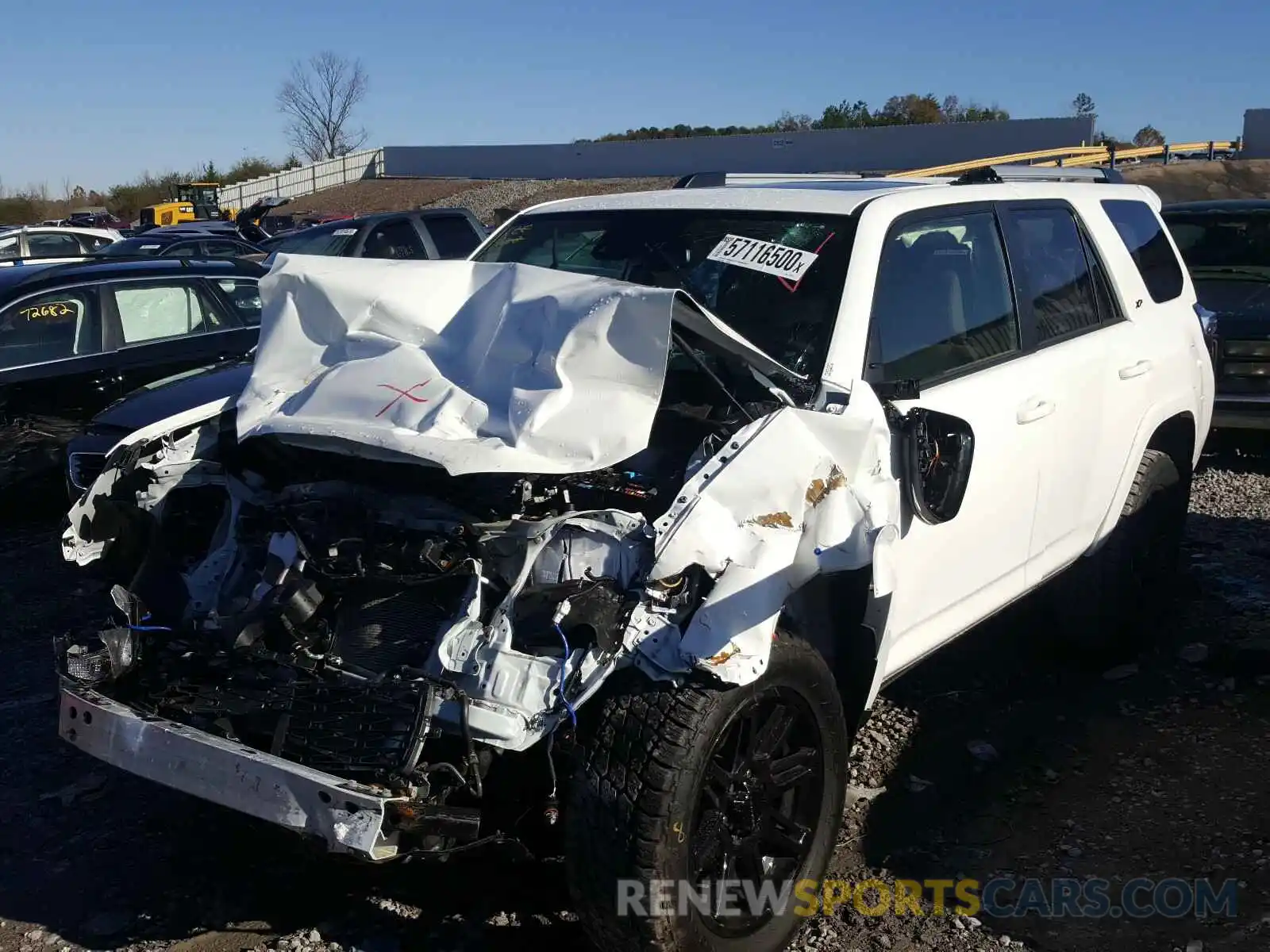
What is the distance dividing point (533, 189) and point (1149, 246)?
40.7 m

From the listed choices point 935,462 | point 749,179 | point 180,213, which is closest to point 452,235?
point 749,179

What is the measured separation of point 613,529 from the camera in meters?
2.78

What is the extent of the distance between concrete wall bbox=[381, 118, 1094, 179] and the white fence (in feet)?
18.4

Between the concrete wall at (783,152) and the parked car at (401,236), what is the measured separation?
21.1m

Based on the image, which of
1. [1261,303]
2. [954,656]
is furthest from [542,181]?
[954,656]

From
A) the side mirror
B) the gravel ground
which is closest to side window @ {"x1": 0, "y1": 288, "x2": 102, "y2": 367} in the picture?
the gravel ground

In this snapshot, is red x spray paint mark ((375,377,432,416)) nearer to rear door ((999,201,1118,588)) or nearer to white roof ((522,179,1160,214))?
white roof ((522,179,1160,214))

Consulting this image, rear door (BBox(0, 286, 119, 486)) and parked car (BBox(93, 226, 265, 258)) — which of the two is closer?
rear door (BBox(0, 286, 119, 486))

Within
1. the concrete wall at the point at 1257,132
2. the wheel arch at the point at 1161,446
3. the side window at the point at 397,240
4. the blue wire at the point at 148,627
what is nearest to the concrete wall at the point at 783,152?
the concrete wall at the point at 1257,132

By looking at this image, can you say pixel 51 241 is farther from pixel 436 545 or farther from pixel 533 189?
pixel 533 189

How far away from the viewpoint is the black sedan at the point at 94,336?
22.2 ft

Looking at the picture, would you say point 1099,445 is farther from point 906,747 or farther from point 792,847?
point 792,847

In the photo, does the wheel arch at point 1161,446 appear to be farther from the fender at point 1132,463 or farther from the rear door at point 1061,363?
the rear door at point 1061,363

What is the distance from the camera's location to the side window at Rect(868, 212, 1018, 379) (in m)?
3.53
